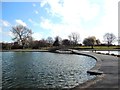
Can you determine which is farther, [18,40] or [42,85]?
[18,40]

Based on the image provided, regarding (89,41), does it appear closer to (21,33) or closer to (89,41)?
(89,41)

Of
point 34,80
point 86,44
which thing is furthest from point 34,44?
point 34,80

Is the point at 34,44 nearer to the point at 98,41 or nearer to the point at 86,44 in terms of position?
the point at 86,44

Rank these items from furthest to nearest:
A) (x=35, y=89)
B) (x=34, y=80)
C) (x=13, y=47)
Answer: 1. (x=13, y=47)
2. (x=34, y=80)
3. (x=35, y=89)

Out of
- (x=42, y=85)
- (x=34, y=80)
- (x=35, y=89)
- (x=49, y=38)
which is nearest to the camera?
(x=35, y=89)

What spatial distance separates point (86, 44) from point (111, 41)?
9.97 metres

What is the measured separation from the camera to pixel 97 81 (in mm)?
10375

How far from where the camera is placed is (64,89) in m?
9.93

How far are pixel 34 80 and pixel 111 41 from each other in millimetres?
74215

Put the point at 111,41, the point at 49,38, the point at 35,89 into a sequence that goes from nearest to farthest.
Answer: the point at 35,89
the point at 111,41
the point at 49,38

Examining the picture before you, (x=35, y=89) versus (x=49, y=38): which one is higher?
(x=49, y=38)

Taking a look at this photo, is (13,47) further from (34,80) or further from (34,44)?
(34,80)

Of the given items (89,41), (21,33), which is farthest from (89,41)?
(21,33)

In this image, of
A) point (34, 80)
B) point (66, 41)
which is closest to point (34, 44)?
point (66, 41)
